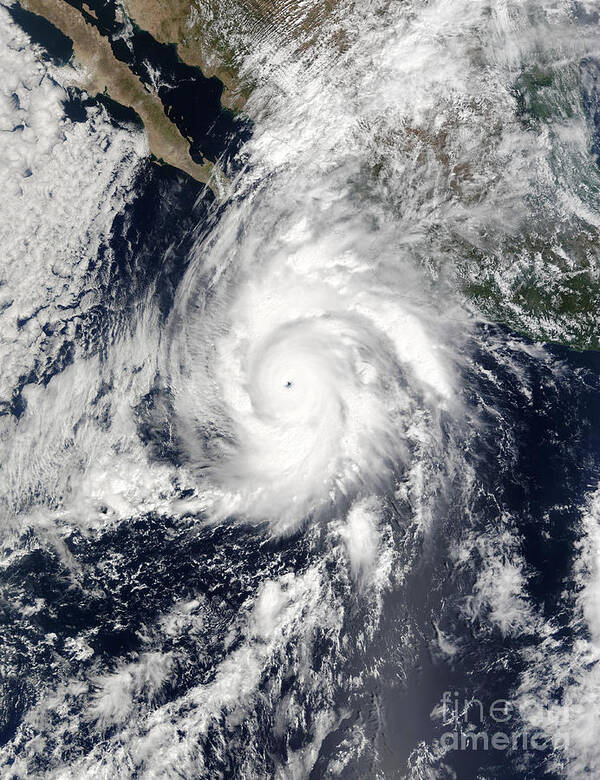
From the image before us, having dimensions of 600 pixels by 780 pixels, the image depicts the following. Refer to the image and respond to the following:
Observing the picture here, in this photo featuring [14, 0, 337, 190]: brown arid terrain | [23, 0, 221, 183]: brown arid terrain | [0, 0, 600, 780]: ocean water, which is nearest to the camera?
[0, 0, 600, 780]: ocean water

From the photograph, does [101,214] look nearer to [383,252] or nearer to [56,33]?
[56,33]

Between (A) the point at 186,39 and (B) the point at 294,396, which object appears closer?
(A) the point at 186,39

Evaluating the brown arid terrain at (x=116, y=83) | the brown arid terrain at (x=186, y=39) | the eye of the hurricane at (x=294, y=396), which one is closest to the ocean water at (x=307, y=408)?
the eye of the hurricane at (x=294, y=396)

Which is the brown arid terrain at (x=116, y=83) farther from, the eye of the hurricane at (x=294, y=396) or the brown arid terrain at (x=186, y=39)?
the eye of the hurricane at (x=294, y=396)

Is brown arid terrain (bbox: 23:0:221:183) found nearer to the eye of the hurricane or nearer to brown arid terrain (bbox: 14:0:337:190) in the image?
brown arid terrain (bbox: 14:0:337:190)

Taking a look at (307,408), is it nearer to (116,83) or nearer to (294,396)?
(294,396)

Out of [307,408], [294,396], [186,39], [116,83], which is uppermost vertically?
[116,83]

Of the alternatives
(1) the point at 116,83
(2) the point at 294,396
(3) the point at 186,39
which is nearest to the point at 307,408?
(2) the point at 294,396

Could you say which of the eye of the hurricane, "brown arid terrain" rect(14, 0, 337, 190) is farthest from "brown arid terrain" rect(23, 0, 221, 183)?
the eye of the hurricane
